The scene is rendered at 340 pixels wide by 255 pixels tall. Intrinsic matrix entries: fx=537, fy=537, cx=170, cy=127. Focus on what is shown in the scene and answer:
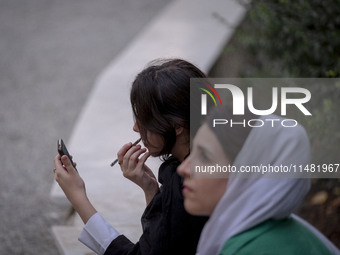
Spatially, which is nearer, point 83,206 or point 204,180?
point 204,180

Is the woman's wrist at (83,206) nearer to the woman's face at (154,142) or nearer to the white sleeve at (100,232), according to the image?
the white sleeve at (100,232)

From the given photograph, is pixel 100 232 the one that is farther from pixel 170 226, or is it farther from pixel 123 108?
pixel 123 108

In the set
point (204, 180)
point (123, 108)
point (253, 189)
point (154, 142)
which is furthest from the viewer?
point (123, 108)

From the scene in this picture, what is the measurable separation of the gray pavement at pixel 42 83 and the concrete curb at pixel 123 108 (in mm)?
481

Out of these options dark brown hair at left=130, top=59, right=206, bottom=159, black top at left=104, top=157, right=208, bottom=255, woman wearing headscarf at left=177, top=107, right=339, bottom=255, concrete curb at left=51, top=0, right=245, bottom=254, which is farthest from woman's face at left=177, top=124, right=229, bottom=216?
concrete curb at left=51, top=0, right=245, bottom=254

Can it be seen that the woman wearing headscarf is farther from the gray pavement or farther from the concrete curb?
the gray pavement

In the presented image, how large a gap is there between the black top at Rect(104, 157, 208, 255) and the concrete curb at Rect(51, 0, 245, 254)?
37.7 inches

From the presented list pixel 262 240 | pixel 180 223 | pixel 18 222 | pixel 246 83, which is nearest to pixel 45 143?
pixel 18 222

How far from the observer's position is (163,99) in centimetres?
219

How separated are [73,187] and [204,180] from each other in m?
0.81

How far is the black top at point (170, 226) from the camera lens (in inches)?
80.6

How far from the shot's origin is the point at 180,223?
205 cm

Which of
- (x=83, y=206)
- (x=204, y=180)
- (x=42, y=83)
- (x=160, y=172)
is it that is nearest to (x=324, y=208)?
(x=160, y=172)

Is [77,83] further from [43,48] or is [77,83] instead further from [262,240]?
[262,240]
